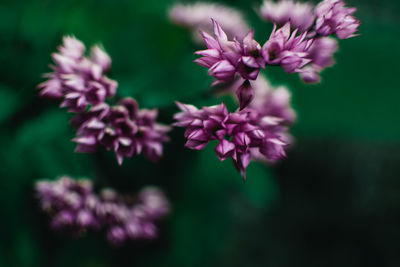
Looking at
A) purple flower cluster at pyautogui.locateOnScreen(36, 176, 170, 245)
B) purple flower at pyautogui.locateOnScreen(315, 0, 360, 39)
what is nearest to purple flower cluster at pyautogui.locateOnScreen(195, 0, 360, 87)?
purple flower at pyautogui.locateOnScreen(315, 0, 360, 39)

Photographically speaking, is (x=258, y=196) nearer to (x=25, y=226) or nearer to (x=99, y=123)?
(x=25, y=226)

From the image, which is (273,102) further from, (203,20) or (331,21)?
(203,20)

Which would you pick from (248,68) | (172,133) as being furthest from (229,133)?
(172,133)

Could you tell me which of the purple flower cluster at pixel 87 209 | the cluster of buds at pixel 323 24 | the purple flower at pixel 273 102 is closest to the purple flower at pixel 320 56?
the cluster of buds at pixel 323 24

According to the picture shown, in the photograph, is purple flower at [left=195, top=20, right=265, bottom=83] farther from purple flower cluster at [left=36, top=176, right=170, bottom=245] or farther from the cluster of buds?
purple flower cluster at [left=36, top=176, right=170, bottom=245]

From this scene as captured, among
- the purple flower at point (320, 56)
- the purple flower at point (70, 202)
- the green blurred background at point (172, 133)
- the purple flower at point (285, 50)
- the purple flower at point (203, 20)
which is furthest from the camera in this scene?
the purple flower at point (203, 20)

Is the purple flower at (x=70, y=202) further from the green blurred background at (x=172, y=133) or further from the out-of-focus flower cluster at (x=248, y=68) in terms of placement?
the out-of-focus flower cluster at (x=248, y=68)
